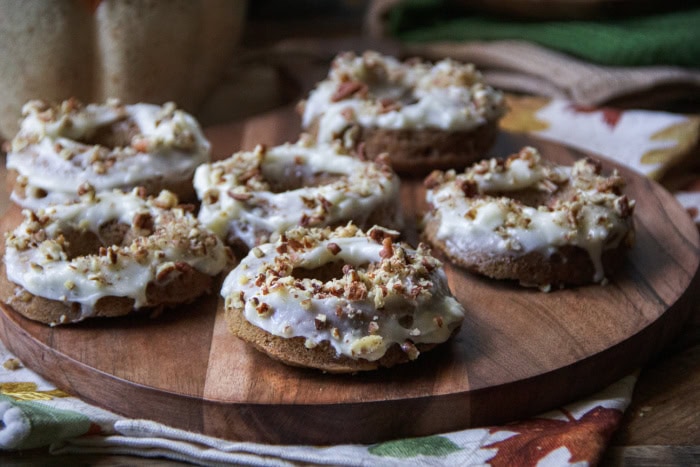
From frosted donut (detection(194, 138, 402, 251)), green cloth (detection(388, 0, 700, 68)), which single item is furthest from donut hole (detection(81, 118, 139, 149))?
green cloth (detection(388, 0, 700, 68))

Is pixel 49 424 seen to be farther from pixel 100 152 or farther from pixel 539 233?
pixel 539 233

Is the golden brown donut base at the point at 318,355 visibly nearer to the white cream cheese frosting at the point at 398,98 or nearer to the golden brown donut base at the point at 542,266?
the golden brown donut base at the point at 542,266

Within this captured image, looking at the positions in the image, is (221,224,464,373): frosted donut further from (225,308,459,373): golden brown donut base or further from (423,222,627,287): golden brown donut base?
(423,222,627,287): golden brown donut base

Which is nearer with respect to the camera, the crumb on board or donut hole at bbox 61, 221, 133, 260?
the crumb on board

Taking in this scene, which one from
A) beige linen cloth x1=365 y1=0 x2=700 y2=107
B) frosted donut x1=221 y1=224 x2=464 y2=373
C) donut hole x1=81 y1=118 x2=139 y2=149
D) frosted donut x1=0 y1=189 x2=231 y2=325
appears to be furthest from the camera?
beige linen cloth x1=365 y1=0 x2=700 y2=107

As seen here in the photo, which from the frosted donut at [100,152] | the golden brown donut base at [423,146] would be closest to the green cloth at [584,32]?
the golden brown donut base at [423,146]

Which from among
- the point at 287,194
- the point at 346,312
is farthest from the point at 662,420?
the point at 287,194

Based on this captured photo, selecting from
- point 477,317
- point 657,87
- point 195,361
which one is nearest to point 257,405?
point 195,361
